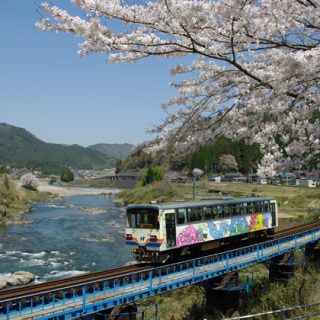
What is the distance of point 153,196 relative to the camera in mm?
74188

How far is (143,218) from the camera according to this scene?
673 inches

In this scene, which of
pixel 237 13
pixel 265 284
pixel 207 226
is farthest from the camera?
pixel 265 284

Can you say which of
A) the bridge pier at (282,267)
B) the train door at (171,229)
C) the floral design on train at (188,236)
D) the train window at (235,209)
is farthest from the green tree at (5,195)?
the train door at (171,229)

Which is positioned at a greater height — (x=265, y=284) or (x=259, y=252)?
(x=259, y=252)

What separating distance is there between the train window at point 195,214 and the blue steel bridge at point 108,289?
181 centimetres

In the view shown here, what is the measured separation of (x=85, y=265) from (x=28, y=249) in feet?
28.9

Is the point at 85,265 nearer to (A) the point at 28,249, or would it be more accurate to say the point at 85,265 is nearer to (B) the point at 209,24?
(A) the point at 28,249

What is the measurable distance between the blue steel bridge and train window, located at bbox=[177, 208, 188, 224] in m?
1.70

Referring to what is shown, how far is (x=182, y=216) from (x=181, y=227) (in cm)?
45

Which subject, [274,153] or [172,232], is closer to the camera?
[274,153]

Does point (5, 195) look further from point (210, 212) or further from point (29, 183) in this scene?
point (210, 212)

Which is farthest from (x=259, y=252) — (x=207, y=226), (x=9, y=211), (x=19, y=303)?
(x=9, y=211)

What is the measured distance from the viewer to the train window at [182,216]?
1724cm

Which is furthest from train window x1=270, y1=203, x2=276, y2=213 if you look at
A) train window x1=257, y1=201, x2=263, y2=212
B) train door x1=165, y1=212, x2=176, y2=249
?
train door x1=165, y1=212, x2=176, y2=249
